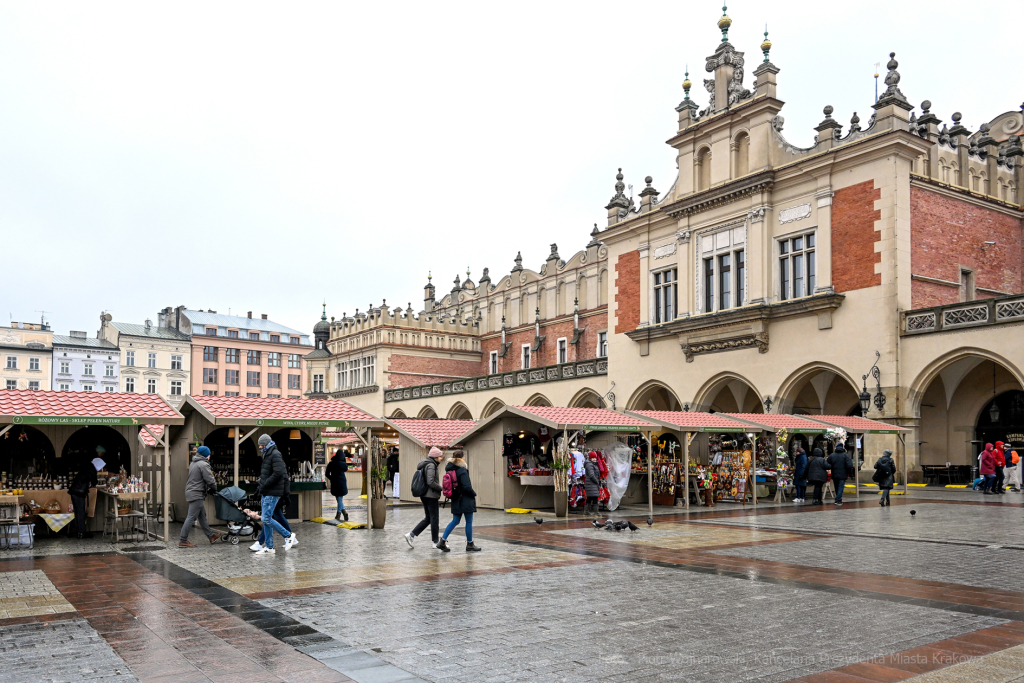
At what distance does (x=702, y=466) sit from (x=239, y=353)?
73185 mm

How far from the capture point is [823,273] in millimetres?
29734

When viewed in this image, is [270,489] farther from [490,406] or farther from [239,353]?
[239,353]

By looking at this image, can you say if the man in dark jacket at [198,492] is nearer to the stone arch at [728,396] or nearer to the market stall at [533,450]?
the market stall at [533,450]

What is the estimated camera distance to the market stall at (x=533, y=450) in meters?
20.0

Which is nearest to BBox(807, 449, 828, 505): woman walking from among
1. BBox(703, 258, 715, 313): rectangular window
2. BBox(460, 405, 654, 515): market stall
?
BBox(460, 405, 654, 515): market stall

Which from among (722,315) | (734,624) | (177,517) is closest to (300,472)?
(177,517)

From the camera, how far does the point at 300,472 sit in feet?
68.0

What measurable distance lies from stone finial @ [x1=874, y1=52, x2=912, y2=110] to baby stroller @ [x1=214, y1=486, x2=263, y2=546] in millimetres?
23462

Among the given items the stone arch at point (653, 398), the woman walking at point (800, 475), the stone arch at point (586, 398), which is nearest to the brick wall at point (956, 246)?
the woman walking at point (800, 475)

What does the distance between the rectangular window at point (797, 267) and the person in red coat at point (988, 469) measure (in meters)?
8.01

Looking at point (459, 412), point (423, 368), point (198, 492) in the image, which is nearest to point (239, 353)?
point (423, 368)

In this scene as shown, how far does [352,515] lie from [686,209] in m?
20.4

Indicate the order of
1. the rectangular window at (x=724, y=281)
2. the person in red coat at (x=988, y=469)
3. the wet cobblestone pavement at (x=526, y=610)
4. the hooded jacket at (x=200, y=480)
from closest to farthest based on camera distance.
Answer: the wet cobblestone pavement at (x=526, y=610) → the hooded jacket at (x=200, y=480) → the person in red coat at (x=988, y=469) → the rectangular window at (x=724, y=281)

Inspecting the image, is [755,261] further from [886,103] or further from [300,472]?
[300,472]
